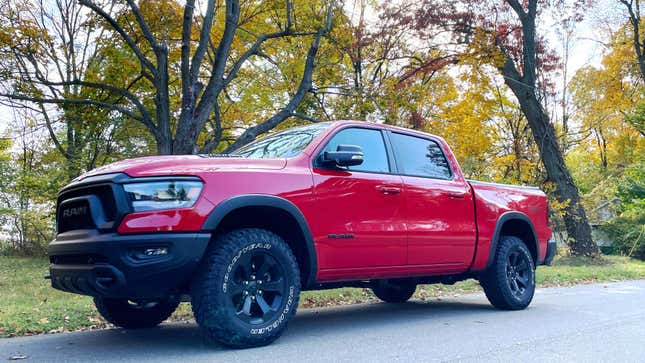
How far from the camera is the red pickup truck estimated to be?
4051 mm

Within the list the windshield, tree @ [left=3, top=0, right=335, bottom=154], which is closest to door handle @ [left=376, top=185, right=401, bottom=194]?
the windshield

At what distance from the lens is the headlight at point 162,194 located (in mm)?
4051

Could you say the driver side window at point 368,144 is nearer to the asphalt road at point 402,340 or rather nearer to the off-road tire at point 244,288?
the off-road tire at point 244,288

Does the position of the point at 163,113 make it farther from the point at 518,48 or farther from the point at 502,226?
the point at 518,48

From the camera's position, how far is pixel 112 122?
18.5 meters

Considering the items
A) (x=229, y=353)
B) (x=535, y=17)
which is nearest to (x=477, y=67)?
(x=535, y=17)

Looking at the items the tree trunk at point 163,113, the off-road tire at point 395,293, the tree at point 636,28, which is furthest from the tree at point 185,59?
the tree at point 636,28

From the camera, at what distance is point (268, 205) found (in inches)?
178

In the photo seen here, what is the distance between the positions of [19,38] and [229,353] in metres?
12.9

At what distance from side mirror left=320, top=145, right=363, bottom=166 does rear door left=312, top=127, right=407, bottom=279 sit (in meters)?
0.11

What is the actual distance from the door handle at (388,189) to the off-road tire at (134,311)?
2.10 metres

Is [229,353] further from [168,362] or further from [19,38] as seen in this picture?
[19,38]

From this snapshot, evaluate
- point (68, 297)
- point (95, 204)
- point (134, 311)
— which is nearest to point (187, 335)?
point (134, 311)

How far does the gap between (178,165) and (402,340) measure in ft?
7.65
